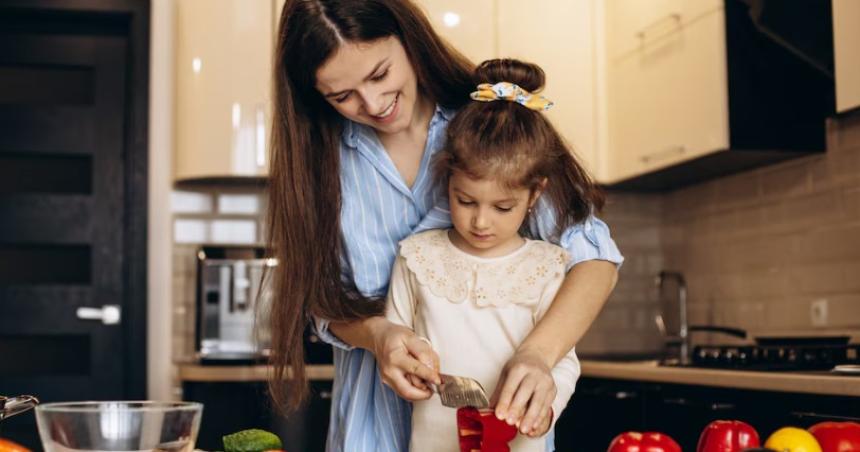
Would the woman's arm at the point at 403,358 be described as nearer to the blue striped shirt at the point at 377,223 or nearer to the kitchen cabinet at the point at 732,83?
the blue striped shirt at the point at 377,223

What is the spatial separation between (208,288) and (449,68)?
7.94 feet

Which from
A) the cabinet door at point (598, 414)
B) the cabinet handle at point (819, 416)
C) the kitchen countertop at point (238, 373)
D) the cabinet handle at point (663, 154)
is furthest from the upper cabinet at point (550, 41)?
the cabinet handle at point (819, 416)

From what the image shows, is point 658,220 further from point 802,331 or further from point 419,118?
point 419,118

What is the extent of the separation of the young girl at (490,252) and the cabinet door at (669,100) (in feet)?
5.94

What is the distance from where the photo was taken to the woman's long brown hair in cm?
158

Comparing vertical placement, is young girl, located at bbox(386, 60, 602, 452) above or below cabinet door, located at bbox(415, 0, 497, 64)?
below

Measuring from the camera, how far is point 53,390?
4176 millimetres

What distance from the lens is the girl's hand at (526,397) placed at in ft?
4.09

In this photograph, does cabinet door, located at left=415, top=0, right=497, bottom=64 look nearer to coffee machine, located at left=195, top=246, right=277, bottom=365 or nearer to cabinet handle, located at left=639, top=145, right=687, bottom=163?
cabinet handle, located at left=639, top=145, right=687, bottom=163

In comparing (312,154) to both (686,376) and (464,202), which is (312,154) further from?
(686,376)

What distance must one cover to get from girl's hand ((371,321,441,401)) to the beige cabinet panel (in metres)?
2.19

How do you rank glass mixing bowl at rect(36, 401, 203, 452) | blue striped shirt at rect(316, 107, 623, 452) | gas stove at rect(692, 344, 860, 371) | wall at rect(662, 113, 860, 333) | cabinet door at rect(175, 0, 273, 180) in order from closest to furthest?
glass mixing bowl at rect(36, 401, 203, 452) < blue striped shirt at rect(316, 107, 623, 452) < gas stove at rect(692, 344, 860, 371) < wall at rect(662, 113, 860, 333) < cabinet door at rect(175, 0, 273, 180)

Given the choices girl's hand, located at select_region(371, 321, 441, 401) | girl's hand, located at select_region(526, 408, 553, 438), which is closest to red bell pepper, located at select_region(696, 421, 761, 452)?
girl's hand, located at select_region(526, 408, 553, 438)

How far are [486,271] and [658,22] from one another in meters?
2.28
